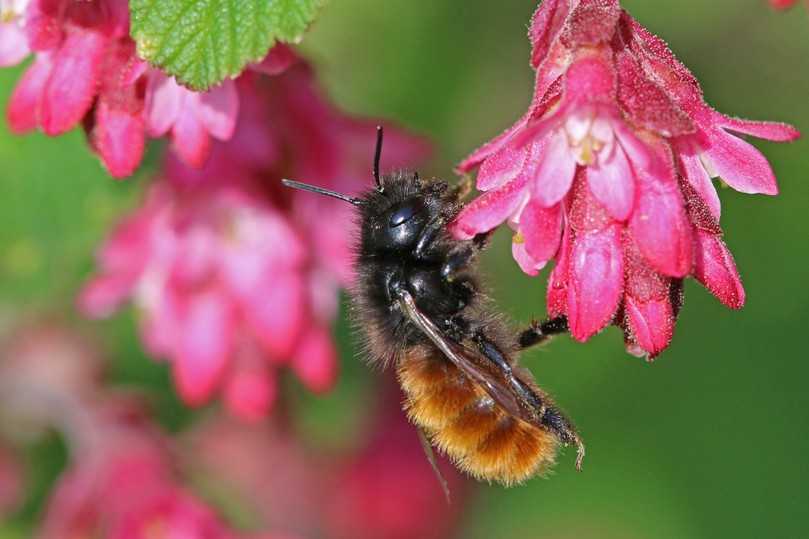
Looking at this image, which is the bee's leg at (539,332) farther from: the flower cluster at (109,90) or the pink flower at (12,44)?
the pink flower at (12,44)

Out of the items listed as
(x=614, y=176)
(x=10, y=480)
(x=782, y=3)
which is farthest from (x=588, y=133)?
(x=10, y=480)

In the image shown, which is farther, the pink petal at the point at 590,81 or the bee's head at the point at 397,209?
the bee's head at the point at 397,209

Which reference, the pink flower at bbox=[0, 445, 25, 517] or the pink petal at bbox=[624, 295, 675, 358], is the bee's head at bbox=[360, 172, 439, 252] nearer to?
the pink petal at bbox=[624, 295, 675, 358]

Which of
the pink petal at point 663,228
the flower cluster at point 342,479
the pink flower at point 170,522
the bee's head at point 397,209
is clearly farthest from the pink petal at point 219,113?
the flower cluster at point 342,479

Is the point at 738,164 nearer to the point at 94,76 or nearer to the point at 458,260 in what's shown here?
the point at 458,260

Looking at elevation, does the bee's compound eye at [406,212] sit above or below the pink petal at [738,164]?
below

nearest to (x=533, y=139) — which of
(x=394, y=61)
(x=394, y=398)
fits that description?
(x=394, y=398)
